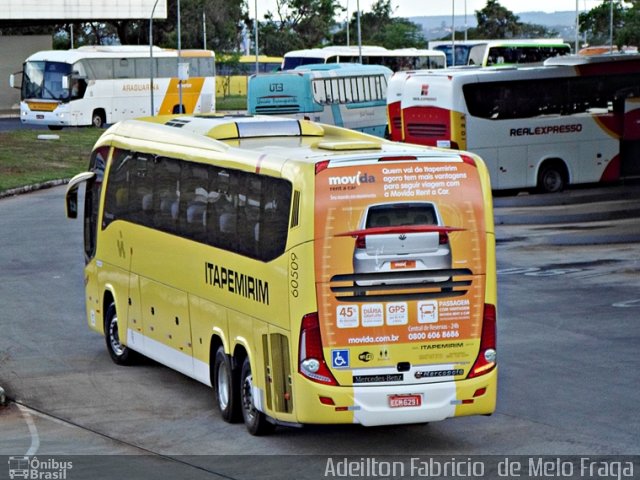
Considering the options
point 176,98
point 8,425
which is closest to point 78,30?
point 176,98

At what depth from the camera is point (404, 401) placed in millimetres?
12938

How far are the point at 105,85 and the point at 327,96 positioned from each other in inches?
717

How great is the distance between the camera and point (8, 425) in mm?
14906

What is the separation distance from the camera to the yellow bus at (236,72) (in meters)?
101

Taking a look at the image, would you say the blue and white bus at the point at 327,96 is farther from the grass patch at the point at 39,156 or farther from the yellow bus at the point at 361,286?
the yellow bus at the point at 361,286

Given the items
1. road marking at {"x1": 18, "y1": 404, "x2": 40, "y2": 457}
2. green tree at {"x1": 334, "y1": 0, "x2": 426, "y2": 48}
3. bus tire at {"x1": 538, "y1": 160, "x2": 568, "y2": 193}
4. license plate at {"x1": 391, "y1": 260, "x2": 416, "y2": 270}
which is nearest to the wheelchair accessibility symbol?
license plate at {"x1": 391, "y1": 260, "x2": 416, "y2": 270}

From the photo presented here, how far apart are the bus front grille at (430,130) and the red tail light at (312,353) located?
25009 mm

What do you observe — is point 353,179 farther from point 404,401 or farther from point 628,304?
point 628,304

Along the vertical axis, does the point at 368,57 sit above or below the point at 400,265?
below

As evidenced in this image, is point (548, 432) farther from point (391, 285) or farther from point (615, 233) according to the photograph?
point (615, 233)

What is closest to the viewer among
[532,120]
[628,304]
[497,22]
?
[628,304]

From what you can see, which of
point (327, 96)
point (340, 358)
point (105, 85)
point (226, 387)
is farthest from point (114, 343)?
point (105, 85)

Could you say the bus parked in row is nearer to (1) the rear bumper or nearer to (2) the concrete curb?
(2) the concrete curb

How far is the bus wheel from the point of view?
13906 mm
